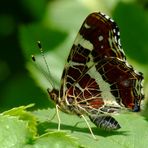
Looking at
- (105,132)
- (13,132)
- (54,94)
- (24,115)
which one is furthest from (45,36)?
(13,132)

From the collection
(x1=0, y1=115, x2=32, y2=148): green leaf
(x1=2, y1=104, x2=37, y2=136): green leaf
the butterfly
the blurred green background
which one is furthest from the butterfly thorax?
(x1=0, y1=115, x2=32, y2=148): green leaf

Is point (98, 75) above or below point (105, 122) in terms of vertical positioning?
above

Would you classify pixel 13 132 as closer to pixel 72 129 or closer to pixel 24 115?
pixel 24 115

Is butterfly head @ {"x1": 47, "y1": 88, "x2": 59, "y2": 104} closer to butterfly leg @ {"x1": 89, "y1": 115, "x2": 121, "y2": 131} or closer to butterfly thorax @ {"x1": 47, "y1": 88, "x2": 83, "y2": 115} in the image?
butterfly thorax @ {"x1": 47, "y1": 88, "x2": 83, "y2": 115}

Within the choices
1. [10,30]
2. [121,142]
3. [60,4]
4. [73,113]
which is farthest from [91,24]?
[10,30]

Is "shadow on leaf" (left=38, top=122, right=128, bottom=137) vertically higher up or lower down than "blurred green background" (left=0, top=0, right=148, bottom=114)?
lower down

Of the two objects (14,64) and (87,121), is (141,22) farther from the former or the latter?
(14,64)

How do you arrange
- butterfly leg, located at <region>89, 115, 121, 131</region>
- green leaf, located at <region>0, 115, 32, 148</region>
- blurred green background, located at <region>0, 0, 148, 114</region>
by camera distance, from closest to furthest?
green leaf, located at <region>0, 115, 32, 148</region> → butterfly leg, located at <region>89, 115, 121, 131</region> → blurred green background, located at <region>0, 0, 148, 114</region>
